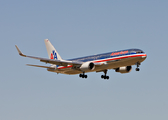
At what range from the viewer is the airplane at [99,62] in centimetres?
6762

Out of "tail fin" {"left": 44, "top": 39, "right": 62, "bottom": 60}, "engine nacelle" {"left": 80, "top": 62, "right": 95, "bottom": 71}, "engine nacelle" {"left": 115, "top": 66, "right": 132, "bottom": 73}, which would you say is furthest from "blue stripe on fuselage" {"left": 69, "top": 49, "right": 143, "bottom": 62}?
"tail fin" {"left": 44, "top": 39, "right": 62, "bottom": 60}

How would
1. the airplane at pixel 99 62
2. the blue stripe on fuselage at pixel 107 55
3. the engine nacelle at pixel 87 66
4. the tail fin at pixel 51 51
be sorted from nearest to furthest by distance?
the airplane at pixel 99 62, the blue stripe on fuselage at pixel 107 55, the engine nacelle at pixel 87 66, the tail fin at pixel 51 51

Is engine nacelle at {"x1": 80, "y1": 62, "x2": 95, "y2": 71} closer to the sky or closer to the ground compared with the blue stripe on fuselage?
closer to the ground

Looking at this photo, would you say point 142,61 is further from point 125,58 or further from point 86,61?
point 86,61

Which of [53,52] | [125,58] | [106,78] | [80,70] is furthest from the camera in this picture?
[53,52]

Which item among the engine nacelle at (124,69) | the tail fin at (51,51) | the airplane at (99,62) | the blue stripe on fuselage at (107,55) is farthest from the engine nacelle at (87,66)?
the tail fin at (51,51)

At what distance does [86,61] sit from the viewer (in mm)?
73125

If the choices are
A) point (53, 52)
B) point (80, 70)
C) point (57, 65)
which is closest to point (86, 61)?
point (80, 70)

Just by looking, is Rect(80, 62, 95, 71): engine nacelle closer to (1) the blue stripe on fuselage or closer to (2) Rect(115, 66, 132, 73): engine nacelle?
(1) the blue stripe on fuselage

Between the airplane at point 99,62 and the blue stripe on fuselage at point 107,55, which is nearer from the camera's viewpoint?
the airplane at point 99,62

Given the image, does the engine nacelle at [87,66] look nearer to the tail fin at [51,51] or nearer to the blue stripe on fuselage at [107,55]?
the blue stripe on fuselage at [107,55]

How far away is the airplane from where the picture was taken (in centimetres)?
6762

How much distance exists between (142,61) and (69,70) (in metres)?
16.1

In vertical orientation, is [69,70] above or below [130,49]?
below
